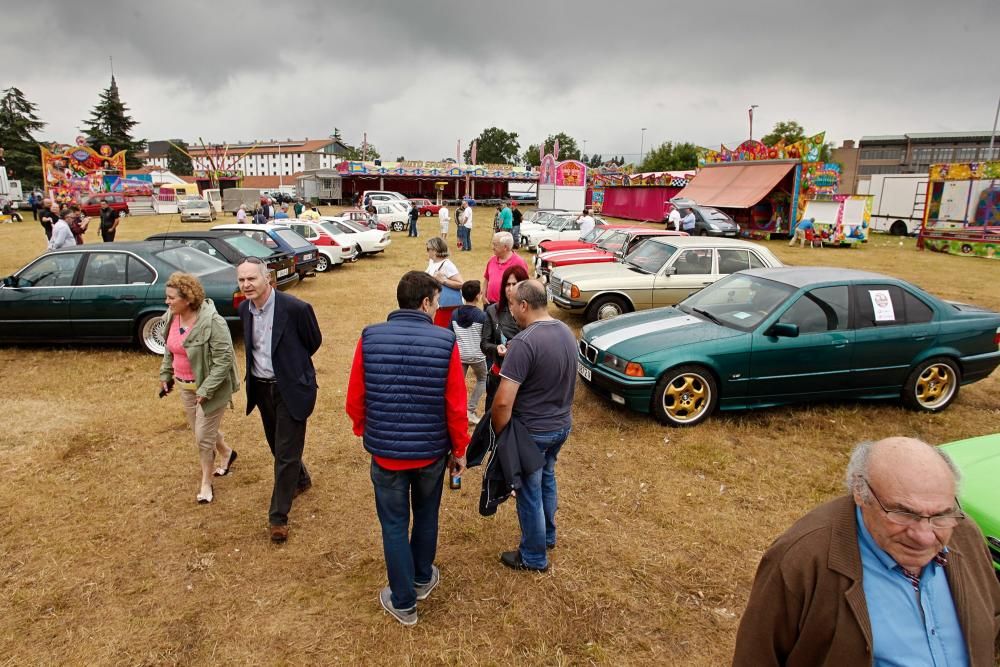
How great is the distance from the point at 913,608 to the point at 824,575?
0.26 meters

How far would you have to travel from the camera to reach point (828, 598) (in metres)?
1.59

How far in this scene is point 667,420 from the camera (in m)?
5.57

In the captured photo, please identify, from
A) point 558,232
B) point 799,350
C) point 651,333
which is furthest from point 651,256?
point 558,232

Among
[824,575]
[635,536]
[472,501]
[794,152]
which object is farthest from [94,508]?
[794,152]

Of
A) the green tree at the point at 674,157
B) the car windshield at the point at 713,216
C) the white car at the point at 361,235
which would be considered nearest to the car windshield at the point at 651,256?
the white car at the point at 361,235

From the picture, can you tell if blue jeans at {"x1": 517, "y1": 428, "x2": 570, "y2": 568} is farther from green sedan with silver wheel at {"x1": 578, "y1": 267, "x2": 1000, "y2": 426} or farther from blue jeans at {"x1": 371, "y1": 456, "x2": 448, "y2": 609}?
green sedan with silver wheel at {"x1": 578, "y1": 267, "x2": 1000, "y2": 426}

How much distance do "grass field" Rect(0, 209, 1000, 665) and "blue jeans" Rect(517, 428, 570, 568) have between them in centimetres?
18

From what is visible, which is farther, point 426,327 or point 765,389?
point 765,389

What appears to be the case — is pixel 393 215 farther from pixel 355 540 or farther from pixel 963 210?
pixel 355 540

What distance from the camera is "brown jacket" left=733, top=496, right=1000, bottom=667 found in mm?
1573

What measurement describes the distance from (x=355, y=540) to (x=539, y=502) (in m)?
1.38

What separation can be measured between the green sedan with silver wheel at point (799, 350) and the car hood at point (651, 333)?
14mm

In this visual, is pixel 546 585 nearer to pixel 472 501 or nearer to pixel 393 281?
pixel 472 501

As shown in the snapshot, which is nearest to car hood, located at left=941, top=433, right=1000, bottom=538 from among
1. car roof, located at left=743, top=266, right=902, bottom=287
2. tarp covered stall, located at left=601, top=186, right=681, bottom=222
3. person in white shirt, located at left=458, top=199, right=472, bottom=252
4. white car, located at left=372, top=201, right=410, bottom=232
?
car roof, located at left=743, top=266, right=902, bottom=287
